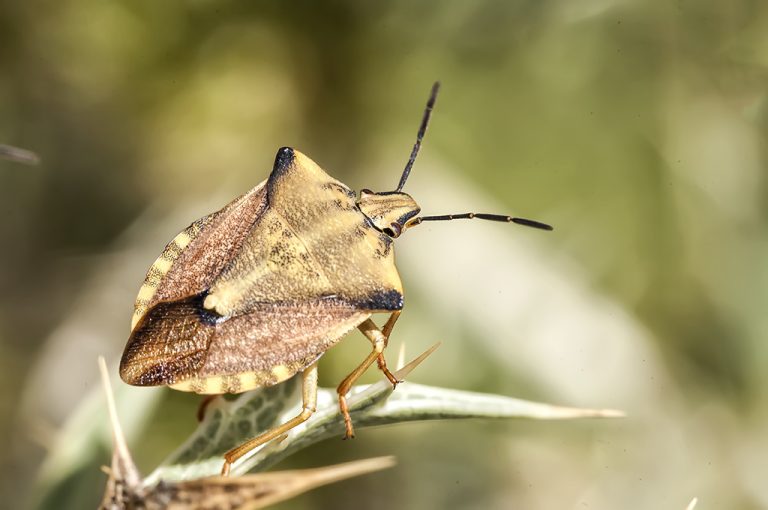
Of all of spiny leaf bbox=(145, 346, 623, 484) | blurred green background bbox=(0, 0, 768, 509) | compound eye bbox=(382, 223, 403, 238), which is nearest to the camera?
spiny leaf bbox=(145, 346, 623, 484)

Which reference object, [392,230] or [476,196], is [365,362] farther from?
[476,196]

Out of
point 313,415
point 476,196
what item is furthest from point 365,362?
point 476,196

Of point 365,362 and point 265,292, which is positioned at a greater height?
point 265,292

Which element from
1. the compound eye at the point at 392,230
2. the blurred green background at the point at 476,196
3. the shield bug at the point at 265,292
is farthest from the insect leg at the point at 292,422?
the blurred green background at the point at 476,196

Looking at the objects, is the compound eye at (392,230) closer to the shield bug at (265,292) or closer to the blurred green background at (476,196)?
the shield bug at (265,292)

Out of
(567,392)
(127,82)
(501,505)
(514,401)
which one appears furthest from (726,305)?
(127,82)

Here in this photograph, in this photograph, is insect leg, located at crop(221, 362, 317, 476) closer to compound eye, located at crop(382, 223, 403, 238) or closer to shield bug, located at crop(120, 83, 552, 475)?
shield bug, located at crop(120, 83, 552, 475)

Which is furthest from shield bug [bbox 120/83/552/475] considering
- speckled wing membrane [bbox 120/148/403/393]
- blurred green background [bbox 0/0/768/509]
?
blurred green background [bbox 0/0/768/509]

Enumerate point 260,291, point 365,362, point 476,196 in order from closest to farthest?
point 260,291
point 365,362
point 476,196
